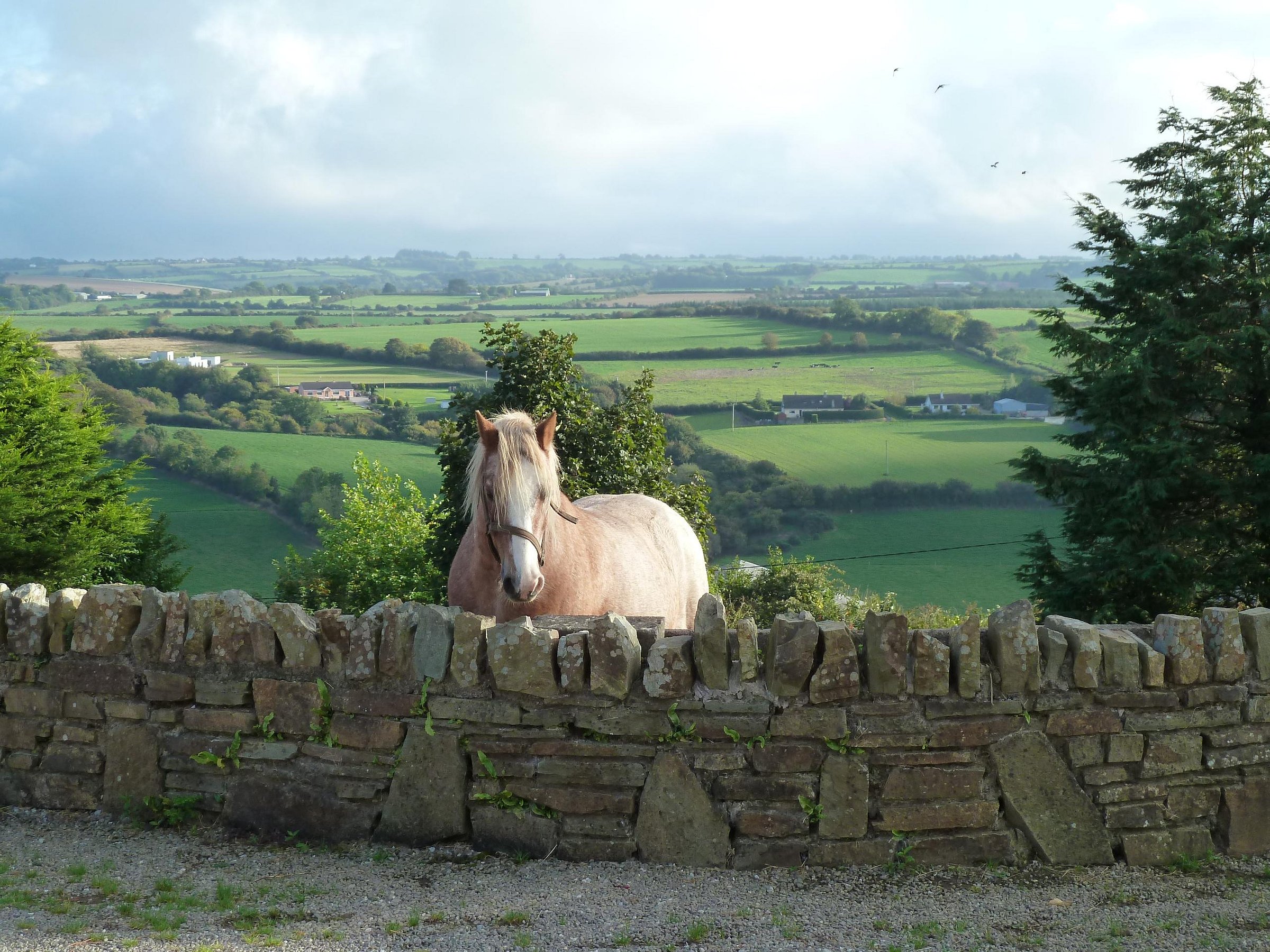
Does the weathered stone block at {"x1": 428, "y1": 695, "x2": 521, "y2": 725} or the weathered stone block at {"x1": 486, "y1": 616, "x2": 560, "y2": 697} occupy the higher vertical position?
the weathered stone block at {"x1": 486, "y1": 616, "x2": 560, "y2": 697}

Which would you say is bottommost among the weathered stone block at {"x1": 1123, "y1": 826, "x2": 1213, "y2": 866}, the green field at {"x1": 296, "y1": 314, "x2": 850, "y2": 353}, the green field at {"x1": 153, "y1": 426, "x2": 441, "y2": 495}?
the green field at {"x1": 153, "y1": 426, "x2": 441, "y2": 495}

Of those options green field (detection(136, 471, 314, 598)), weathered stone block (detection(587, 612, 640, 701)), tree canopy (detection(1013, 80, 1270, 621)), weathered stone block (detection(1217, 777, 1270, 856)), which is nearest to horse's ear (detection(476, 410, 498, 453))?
weathered stone block (detection(587, 612, 640, 701))

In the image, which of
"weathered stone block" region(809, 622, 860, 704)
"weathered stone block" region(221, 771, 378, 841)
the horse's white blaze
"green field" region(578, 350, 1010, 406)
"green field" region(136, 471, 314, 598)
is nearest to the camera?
"weathered stone block" region(809, 622, 860, 704)

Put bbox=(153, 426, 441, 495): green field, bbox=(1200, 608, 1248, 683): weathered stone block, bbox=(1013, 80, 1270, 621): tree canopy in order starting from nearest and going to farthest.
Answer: bbox=(1200, 608, 1248, 683): weathered stone block, bbox=(1013, 80, 1270, 621): tree canopy, bbox=(153, 426, 441, 495): green field

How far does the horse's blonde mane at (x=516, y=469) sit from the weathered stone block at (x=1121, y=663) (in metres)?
2.96

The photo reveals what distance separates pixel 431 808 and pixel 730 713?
1382mm

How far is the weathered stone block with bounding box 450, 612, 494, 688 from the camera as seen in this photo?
4.50 meters

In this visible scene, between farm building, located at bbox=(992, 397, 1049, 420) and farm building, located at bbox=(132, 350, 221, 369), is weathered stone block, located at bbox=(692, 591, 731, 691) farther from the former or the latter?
farm building, located at bbox=(992, 397, 1049, 420)

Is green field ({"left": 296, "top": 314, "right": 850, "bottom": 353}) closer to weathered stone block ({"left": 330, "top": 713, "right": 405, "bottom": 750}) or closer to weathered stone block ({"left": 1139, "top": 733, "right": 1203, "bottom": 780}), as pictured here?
weathered stone block ({"left": 330, "top": 713, "right": 405, "bottom": 750})

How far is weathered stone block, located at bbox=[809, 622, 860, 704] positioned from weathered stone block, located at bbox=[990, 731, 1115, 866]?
694mm

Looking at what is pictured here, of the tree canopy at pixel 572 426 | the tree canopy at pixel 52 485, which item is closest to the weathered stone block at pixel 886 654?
the tree canopy at pixel 572 426

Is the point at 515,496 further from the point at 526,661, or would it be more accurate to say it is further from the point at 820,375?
the point at 820,375

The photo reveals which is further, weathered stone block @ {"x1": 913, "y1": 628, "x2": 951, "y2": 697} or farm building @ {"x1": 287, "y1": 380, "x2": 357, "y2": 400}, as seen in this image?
farm building @ {"x1": 287, "y1": 380, "x2": 357, "y2": 400}

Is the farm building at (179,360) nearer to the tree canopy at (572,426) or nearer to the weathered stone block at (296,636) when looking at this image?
the tree canopy at (572,426)
